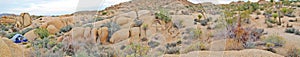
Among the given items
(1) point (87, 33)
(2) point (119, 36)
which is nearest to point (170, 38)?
(2) point (119, 36)

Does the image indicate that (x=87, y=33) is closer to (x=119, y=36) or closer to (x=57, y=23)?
(x=119, y=36)

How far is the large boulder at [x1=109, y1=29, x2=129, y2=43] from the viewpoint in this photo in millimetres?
16812

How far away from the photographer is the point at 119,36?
1727 cm

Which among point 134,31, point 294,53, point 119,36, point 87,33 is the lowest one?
point 119,36

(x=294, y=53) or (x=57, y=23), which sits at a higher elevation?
(x=294, y=53)

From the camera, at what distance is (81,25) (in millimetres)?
16453

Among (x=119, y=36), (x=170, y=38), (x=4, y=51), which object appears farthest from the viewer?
(x=119, y=36)

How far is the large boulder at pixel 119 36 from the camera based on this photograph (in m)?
16.8

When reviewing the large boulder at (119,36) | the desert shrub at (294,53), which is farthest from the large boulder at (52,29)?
the desert shrub at (294,53)

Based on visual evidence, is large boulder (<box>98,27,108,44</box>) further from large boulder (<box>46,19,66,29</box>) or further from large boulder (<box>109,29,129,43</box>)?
large boulder (<box>46,19,66,29</box>)

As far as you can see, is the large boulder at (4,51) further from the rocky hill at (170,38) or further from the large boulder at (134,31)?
the large boulder at (134,31)

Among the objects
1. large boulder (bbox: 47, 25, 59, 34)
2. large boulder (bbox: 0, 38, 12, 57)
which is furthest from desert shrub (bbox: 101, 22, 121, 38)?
large boulder (bbox: 0, 38, 12, 57)

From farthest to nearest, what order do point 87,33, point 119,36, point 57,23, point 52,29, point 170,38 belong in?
point 57,23, point 52,29, point 119,36, point 87,33, point 170,38

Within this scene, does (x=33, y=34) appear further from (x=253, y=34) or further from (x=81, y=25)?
(x=253, y=34)
